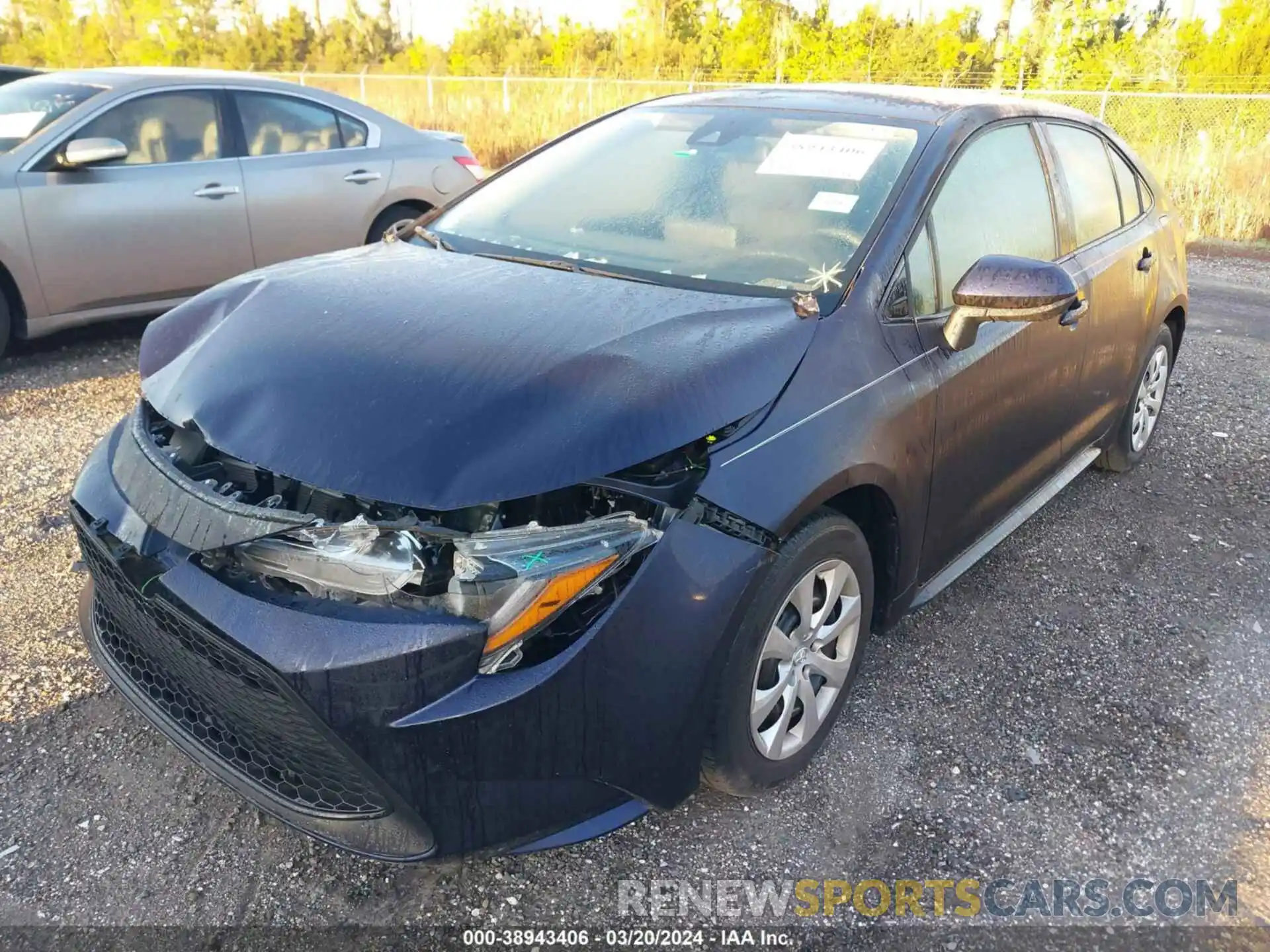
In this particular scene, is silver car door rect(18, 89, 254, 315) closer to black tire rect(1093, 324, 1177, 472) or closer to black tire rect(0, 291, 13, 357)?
black tire rect(0, 291, 13, 357)

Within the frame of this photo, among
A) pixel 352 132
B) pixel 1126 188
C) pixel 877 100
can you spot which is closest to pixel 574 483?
pixel 877 100

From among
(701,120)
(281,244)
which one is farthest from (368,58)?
(701,120)

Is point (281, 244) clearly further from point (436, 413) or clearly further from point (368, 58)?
point (368, 58)

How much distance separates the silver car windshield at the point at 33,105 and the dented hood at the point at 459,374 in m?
3.47

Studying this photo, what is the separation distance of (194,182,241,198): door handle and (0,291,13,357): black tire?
3.77 feet

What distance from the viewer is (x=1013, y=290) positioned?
249 centimetres

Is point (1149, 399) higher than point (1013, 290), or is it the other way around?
point (1013, 290)

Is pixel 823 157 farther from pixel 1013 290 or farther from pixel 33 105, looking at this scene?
pixel 33 105

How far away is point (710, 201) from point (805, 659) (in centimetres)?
141

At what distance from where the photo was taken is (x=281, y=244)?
5.89 meters

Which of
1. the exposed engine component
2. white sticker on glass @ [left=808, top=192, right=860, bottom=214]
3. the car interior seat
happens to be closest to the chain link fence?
the car interior seat

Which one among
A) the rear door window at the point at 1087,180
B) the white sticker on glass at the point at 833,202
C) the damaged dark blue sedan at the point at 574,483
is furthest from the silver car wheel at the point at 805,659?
the rear door window at the point at 1087,180

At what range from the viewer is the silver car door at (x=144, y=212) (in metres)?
5.07

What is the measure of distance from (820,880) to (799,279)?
4.94 feet
